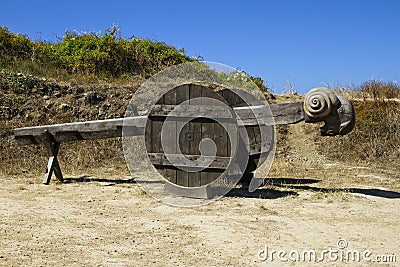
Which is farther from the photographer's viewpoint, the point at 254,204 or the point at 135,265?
the point at 254,204

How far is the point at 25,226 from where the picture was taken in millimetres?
5844

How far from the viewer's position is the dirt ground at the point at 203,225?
4.70 metres

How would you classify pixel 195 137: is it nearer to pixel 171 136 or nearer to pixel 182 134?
pixel 182 134

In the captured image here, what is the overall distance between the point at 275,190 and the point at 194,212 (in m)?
1.94

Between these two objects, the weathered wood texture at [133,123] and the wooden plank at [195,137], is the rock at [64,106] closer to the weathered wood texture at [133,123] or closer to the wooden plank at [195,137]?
the weathered wood texture at [133,123]

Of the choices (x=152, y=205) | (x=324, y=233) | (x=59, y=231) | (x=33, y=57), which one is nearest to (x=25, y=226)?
(x=59, y=231)

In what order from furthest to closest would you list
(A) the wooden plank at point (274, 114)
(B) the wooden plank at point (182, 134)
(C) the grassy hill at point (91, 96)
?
(C) the grassy hill at point (91, 96)
(B) the wooden plank at point (182, 134)
(A) the wooden plank at point (274, 114)

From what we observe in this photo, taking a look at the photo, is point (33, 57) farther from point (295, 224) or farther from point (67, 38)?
point (295, 224)

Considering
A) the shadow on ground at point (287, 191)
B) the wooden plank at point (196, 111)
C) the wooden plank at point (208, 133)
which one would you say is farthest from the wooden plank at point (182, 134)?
the shadow on ground at point (287, 191)

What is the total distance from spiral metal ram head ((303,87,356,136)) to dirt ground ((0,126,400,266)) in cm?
116

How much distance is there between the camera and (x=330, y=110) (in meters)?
6.89

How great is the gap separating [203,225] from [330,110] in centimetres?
254

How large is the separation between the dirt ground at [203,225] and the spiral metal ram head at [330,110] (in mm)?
1159

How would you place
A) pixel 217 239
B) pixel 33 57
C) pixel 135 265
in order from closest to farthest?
pixel 135 265
pixel 217 239
pixel 33 57
